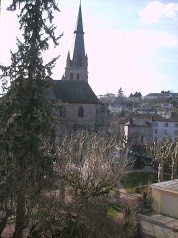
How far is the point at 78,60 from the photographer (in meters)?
59.7

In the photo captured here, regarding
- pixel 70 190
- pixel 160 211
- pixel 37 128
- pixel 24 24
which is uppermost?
pixel 24 24

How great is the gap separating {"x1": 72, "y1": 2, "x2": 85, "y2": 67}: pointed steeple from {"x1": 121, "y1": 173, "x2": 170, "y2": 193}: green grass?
31.1m

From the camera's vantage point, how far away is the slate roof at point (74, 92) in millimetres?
43744

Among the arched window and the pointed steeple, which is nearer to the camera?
the arched window

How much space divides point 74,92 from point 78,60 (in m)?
16.8

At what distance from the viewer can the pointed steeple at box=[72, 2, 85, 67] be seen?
57562 mm

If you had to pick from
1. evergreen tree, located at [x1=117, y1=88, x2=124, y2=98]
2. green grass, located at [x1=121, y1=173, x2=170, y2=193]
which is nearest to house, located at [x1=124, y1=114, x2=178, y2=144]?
green grass, located at [x1=121, y1=173, x2=170, y2=193]

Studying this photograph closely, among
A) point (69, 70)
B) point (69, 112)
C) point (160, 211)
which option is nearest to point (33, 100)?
point (160, 211)

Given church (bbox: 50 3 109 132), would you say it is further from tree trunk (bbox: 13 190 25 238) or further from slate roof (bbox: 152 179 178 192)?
tree trunk (bbox: 13 190 25 238)

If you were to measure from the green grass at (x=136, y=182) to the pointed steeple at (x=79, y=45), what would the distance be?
31061 millimetres

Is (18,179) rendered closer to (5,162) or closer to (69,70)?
(5,162)

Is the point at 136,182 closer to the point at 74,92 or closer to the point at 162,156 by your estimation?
the point at 162,156

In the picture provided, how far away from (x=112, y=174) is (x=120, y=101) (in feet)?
462

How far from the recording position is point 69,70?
61375 mm
